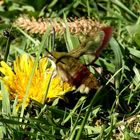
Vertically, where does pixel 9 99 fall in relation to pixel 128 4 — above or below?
below

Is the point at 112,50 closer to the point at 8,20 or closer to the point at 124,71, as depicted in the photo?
the point at 124,71

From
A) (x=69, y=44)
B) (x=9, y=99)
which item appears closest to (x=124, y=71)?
(x=69, y=44)

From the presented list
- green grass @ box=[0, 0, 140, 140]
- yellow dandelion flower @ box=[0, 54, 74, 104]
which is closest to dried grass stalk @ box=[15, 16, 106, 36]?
green grass @ box=[0, 0, 140, 140]

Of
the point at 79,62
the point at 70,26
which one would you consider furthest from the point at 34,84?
the point at 70,26

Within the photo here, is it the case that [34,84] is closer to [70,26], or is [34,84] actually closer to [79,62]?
[79,62]

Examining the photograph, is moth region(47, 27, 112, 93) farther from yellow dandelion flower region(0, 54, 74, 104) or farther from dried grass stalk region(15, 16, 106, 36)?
dried grass stalk region(15, 16, 106, 36)

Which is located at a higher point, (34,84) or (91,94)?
(34,84)
